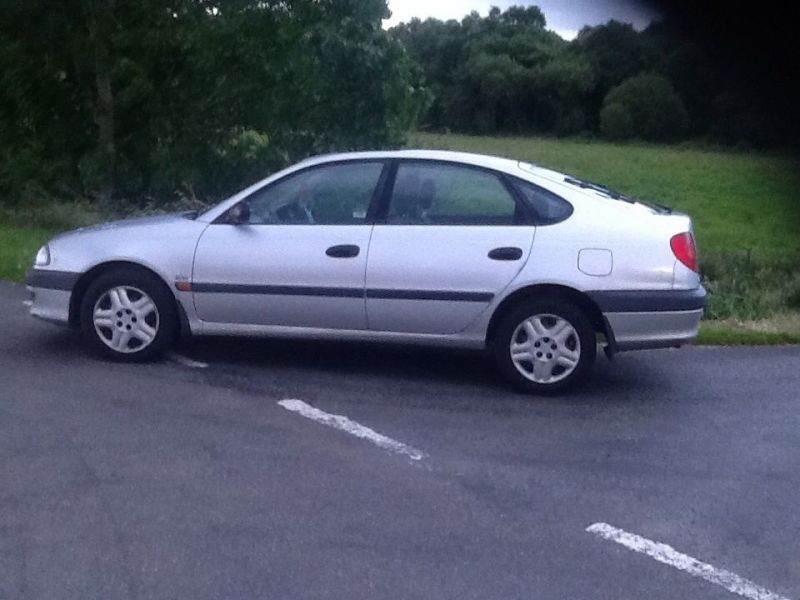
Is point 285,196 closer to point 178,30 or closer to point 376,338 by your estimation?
point 376,338

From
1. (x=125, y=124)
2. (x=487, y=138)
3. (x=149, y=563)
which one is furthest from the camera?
(x=125, y=124)

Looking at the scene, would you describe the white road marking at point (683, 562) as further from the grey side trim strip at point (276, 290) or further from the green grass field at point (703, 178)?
the grey side trim strip at point (276, 290)

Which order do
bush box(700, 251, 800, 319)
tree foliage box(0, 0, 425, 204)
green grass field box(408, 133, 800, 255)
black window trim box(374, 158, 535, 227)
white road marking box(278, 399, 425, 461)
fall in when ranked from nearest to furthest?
green grass field box(408, 133, 800, 255) → white road marking box(278, 399, 425, 461) → black window trim box(374, 158, 535, 227) → bush box(700, 251, 800, 319) → tree foliage box(0, 0, 425, 204)

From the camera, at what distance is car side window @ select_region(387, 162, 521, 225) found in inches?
299

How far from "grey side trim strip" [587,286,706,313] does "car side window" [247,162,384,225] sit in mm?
1555

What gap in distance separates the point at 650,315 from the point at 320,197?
2185 millimetres

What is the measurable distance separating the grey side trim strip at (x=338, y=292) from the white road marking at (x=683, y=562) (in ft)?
8.09

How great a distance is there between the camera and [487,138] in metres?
11.7

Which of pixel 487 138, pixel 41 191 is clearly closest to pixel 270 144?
pixel 41 191

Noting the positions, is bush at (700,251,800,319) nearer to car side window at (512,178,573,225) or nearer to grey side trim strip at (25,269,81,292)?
car side window at (512,178,573,225)

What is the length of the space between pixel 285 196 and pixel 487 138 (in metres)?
4.16

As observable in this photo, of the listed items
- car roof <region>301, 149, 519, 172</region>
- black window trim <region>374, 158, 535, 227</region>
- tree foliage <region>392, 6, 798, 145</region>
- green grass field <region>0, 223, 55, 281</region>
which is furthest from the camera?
green grass field <region>0, 223, 55, 281</region>

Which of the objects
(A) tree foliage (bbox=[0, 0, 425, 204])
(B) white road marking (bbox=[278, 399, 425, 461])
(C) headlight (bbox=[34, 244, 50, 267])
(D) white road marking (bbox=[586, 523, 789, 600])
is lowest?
(D) white road marking (bbox=[586, 523, 789, 600])

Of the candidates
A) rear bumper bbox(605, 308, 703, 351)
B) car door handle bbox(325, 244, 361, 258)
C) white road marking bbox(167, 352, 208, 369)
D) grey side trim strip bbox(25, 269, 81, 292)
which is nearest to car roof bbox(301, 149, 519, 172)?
car door handle bbox(325, 244, 361, 258)
